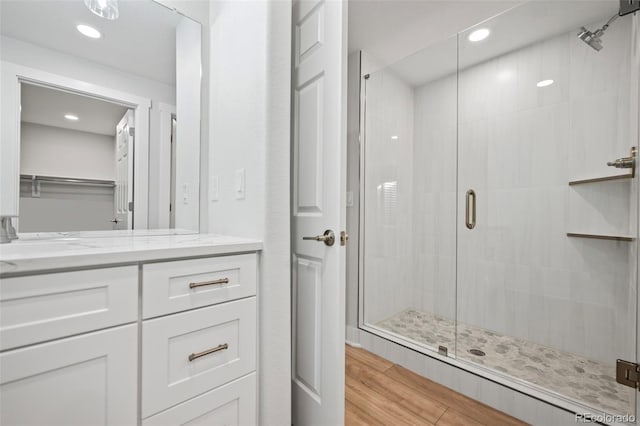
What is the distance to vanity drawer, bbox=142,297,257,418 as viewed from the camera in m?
0.79

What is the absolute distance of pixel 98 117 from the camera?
118cm

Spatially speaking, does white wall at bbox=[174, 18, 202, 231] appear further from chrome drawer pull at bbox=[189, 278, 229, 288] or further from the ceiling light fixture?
chrome drawer pull at bbox=[189, 278, 229, 288]

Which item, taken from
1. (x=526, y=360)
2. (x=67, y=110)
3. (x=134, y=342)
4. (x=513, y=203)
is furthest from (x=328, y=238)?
(x=513, y=203)

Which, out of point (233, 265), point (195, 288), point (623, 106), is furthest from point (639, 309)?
point (195, 288)

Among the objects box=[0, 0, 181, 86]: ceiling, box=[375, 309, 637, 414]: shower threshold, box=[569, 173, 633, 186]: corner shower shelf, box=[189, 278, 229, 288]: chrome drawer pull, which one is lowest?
box=[375, 309, 637, 414]: shower threshold

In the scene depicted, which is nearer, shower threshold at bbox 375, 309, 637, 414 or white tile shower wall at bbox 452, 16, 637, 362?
shower threshold at bbox 375, 309, 637, 414

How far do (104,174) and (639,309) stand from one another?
2.43 meters

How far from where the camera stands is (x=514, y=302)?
2.10 m

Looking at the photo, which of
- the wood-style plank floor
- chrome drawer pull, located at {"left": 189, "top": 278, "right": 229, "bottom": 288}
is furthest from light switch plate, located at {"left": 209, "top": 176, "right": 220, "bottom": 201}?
the wood-style plank floor

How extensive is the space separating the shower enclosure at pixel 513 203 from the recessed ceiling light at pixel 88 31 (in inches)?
68.5

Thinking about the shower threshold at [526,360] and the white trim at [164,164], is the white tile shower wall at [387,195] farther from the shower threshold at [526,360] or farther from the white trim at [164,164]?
the white trim at [164,164]

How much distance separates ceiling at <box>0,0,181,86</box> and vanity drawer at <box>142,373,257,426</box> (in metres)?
1.46

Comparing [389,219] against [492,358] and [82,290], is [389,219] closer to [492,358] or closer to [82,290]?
[492,358]

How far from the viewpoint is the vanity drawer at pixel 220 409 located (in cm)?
83
